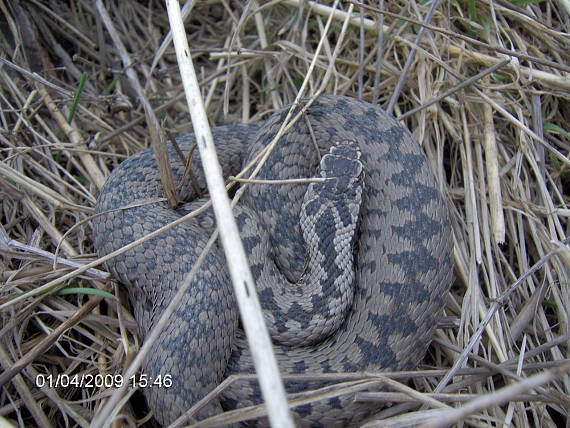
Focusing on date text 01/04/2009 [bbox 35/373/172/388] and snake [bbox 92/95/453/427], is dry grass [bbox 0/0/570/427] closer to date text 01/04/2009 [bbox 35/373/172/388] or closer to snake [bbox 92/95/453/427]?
date text 01/04/2009 [bbox 35/373/172/388]

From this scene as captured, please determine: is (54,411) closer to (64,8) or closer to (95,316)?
(95,316)

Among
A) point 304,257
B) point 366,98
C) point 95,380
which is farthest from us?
point 366,98

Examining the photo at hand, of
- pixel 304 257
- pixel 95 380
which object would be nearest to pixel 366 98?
pixel 304 257

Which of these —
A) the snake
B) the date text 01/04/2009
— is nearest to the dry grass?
the date text 01/04/2009

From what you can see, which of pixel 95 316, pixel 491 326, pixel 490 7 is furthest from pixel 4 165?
pixel 490 7

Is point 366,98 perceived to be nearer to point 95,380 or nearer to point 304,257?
point 304,257

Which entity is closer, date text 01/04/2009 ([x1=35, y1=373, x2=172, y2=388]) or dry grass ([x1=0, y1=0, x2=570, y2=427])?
date text 01/04/2009 ([x1=35, y1=373, x2=172, y2=388])
